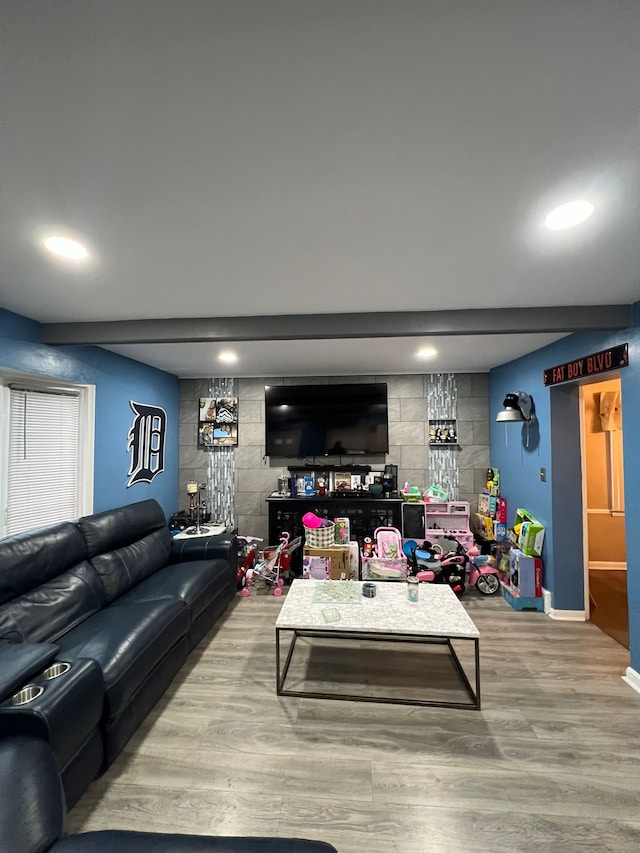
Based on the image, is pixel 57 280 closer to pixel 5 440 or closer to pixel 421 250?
pixel 5 440

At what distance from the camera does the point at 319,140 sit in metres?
1.06

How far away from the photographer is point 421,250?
1.71 meters

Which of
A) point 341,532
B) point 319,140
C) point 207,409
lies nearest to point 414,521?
point 341,532

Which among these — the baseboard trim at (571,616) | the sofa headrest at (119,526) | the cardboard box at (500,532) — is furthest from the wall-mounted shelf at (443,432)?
the sofa headrest at (119,526)

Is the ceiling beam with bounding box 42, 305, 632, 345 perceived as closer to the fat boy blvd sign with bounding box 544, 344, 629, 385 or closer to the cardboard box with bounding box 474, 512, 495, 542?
the fat boy blvd sign with bounding box 544, 344, 629, 385

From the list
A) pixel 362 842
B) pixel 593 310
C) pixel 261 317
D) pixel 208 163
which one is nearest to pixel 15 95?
pixel 208 163

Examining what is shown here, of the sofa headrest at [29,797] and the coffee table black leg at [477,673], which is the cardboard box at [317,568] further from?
the sofa headrest at [29,797]

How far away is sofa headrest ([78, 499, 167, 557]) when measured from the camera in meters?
2.78

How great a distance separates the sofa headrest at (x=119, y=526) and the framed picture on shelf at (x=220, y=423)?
1.51 metres

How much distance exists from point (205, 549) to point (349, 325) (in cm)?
264

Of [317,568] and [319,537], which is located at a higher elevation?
[319,537]

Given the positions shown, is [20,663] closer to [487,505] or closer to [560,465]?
[560,465]

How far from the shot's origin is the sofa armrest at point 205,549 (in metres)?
3.50

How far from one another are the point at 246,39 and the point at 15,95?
2.13ft
